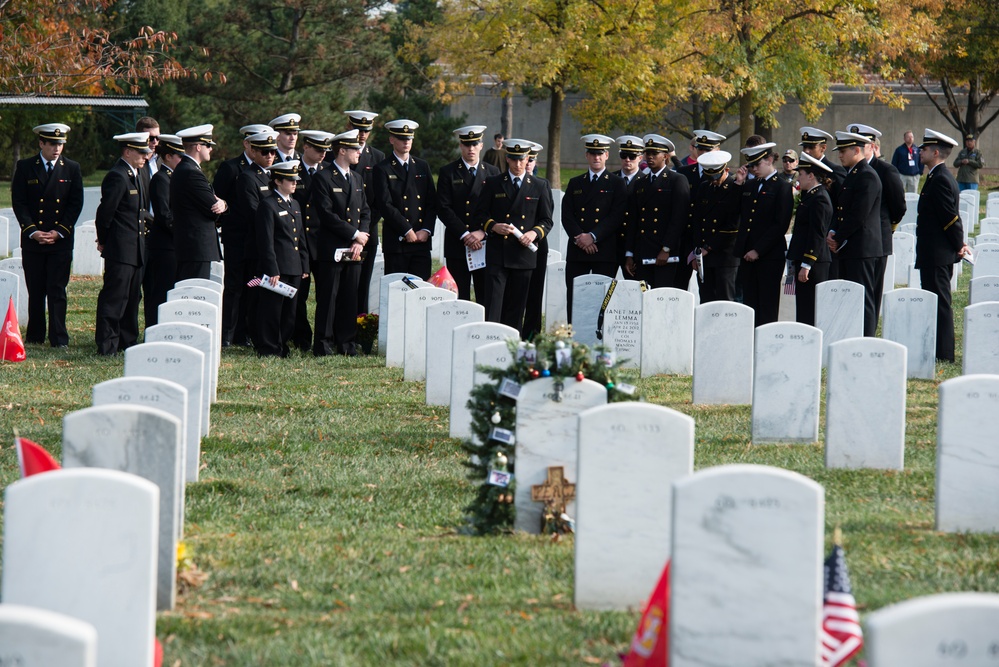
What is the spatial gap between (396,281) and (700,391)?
3872mm

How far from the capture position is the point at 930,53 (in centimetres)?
3619

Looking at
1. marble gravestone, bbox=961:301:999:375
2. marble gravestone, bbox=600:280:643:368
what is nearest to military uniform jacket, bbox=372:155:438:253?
marble gravestone, bbox=600:280:643:368

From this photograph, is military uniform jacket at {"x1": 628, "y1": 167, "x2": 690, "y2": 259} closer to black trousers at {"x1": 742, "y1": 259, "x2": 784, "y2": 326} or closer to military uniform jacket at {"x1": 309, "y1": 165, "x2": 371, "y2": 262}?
black trousers at {"x1": 742, "y1": 259, "x2": 784, "y2": 326}

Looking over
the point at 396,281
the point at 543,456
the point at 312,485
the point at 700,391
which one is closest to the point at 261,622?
the point at 543,456

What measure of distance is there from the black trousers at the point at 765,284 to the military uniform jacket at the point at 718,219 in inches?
16.0

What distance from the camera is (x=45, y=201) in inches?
539

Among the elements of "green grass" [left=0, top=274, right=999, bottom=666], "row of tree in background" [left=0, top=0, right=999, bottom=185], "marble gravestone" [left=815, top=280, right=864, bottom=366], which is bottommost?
"green grass" [left=0, top=274, right=999, bottom=666]

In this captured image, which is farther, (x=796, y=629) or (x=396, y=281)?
(x=396, y=281)

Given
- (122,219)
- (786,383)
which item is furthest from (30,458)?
(122,219)

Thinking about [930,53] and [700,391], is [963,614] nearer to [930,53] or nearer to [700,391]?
[700,391]

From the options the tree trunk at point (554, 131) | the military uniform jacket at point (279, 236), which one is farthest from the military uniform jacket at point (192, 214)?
the tree trunk at point (554, 131)

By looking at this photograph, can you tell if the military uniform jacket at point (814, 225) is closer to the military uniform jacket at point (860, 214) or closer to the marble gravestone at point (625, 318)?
the military uniform jacket at point (860, 214)

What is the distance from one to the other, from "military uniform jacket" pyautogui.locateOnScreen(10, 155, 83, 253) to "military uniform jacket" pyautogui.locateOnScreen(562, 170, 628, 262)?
5.35 m

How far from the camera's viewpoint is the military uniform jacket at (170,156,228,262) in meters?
13.3
